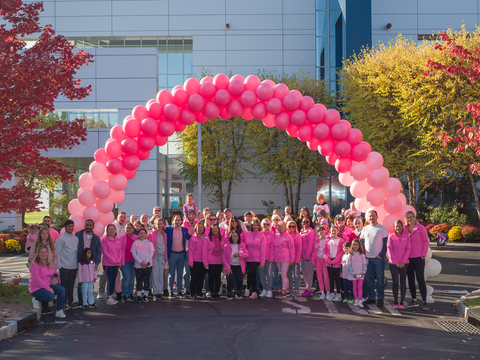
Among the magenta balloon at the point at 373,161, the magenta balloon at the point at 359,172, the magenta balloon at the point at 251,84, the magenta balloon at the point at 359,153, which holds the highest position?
the magenta balloon at the point at 251,84

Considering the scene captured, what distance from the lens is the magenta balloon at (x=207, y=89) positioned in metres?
10.9

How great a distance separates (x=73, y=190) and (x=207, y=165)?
10.9 meters

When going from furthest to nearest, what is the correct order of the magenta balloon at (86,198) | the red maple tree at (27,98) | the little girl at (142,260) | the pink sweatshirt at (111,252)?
the magenta balloon at (86,198) < the little girl at (142,260) < the pink sweatshirt at (111,252) < the red maple tree at (27,98)

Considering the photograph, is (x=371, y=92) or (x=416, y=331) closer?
(x=416, y=331)

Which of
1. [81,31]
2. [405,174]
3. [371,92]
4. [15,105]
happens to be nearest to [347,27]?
[371,92]

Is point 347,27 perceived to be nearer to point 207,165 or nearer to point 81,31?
point 207,165

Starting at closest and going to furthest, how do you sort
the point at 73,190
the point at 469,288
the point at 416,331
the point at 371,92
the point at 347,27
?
the point at 416,331, the point at 469,288, the point at 371,92, the point at 347,27, the point at 73,190

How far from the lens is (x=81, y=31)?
108ft

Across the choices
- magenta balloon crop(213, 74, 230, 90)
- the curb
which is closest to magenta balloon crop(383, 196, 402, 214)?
magenta balloon crop(213, 74, 230, 90)

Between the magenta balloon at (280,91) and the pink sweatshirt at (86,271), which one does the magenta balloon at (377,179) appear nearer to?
the magenta balloon at (280,91)

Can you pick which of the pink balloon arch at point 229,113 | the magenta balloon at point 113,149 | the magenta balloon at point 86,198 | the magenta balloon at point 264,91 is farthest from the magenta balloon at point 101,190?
the magenta balloon at point 264,91

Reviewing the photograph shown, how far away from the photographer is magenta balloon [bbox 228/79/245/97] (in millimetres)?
10969

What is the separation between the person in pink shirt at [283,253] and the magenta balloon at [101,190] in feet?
13.9

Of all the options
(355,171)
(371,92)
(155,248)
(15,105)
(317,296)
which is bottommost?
(317,296)
